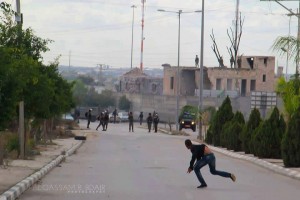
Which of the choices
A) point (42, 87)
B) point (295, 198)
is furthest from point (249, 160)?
point (295, 198)

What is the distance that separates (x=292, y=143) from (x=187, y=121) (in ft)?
175

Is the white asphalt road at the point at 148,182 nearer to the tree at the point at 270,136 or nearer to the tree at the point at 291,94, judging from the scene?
the tree at the point at 270,136

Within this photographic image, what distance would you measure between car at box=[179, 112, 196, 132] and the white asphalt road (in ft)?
140

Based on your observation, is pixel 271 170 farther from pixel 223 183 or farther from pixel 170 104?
pixel 170 104

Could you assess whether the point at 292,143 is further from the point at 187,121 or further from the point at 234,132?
the point at 187,121

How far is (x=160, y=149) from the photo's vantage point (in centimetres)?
4234

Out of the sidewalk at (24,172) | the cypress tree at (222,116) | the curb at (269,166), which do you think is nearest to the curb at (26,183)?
the sidewalk at (24,172)

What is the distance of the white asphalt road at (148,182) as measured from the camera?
18.5m

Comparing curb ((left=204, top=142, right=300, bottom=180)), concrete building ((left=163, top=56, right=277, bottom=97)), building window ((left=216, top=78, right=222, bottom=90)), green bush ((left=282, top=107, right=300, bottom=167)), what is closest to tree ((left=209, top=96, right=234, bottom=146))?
curb ((left=204, top=142, right=300, bottom=180))

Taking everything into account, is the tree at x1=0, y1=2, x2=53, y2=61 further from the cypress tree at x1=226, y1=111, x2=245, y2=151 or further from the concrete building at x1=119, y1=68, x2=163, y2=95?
the concrete building at x1=119, y1=68, x2=163, y2=95

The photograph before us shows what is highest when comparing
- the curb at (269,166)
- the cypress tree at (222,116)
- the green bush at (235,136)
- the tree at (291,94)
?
the tree at (291,94)

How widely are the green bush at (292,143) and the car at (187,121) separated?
47745 mm

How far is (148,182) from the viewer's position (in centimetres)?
2212

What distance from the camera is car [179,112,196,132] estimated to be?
77606 mm
